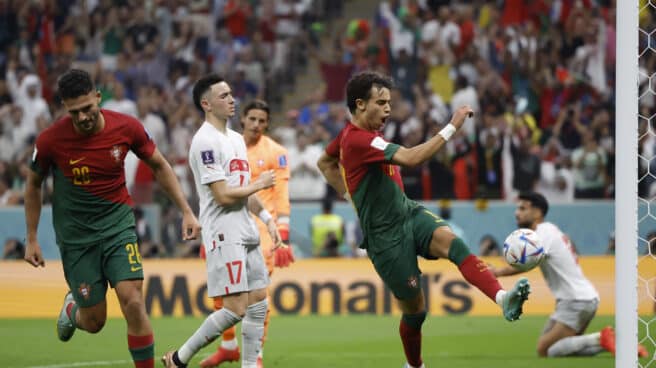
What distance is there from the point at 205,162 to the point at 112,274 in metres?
1.20

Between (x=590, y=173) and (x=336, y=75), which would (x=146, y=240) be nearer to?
(x=336, y=75)

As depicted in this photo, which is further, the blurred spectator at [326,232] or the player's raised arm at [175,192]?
the blurred spectator at [326,232]

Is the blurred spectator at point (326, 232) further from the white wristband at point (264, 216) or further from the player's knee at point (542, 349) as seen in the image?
the white wristband at point (264, 216)

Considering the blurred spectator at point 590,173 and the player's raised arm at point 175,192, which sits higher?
the player's raised arm at point 175,192

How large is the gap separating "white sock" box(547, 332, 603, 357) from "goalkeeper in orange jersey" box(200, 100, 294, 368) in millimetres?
2832

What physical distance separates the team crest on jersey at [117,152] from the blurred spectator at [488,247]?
9.79 meters

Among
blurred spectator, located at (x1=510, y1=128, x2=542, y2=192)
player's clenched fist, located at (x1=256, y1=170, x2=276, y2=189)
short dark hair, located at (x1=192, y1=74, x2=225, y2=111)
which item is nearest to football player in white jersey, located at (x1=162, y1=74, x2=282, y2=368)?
short dark hair, located at (x1=192, y1=74, x2=225, y2=111)

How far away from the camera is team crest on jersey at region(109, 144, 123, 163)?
794 centimetres

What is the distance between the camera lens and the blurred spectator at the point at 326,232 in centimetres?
1725

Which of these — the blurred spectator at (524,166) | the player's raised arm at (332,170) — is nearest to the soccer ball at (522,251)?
the player's raised arm at (332,170)

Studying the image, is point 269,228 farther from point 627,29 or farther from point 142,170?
point 142,170

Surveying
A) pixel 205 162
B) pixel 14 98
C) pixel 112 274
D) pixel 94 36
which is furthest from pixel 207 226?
pixel 94 36

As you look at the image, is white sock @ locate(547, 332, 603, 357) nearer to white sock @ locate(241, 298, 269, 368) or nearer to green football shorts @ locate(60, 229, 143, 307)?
white sock @ locate(241, 298, 269, 368)

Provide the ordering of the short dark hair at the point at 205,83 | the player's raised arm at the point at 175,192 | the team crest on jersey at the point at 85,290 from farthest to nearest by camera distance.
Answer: the short dark hair at the point at 205,83
the player's raised arm at the point at 175,192
the team crest on jersey at the point at 85,290
